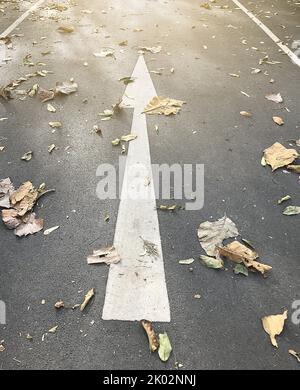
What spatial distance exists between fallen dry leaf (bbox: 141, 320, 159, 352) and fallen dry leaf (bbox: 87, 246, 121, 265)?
59 cm

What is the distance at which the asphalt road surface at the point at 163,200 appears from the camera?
246 centimetres

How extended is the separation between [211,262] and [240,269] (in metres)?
0.22

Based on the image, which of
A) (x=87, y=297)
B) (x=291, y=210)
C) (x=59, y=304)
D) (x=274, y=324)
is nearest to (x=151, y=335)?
(x=87, y=297)

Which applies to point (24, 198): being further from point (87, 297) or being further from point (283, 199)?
point (283, 199)

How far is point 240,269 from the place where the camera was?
290 cm

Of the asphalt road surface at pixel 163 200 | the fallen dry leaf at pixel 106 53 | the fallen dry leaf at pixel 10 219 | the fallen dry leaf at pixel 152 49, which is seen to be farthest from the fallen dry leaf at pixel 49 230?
the fallen dry leaf at pixel 152 49

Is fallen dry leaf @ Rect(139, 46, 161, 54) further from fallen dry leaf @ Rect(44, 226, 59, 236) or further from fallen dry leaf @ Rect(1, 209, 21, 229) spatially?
fallen dry leaf @ Rect(44, 226, 59, 236)

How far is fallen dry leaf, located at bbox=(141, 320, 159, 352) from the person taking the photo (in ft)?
7.88

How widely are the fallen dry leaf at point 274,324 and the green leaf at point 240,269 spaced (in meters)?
0.38

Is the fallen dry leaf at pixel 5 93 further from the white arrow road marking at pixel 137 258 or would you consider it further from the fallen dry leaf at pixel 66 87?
the white arrow road marking at pixel 137 258

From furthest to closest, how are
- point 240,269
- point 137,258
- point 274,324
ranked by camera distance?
1. point 137,258
2. point 240,269
3. point 274,324

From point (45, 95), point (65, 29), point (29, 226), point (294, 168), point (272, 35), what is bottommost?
point (65, 29)

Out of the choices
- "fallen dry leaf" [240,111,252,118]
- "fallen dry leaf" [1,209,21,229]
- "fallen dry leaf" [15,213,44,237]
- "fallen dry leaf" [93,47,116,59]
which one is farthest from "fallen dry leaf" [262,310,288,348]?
"fallen dry leaf" [93,47,116,59]
